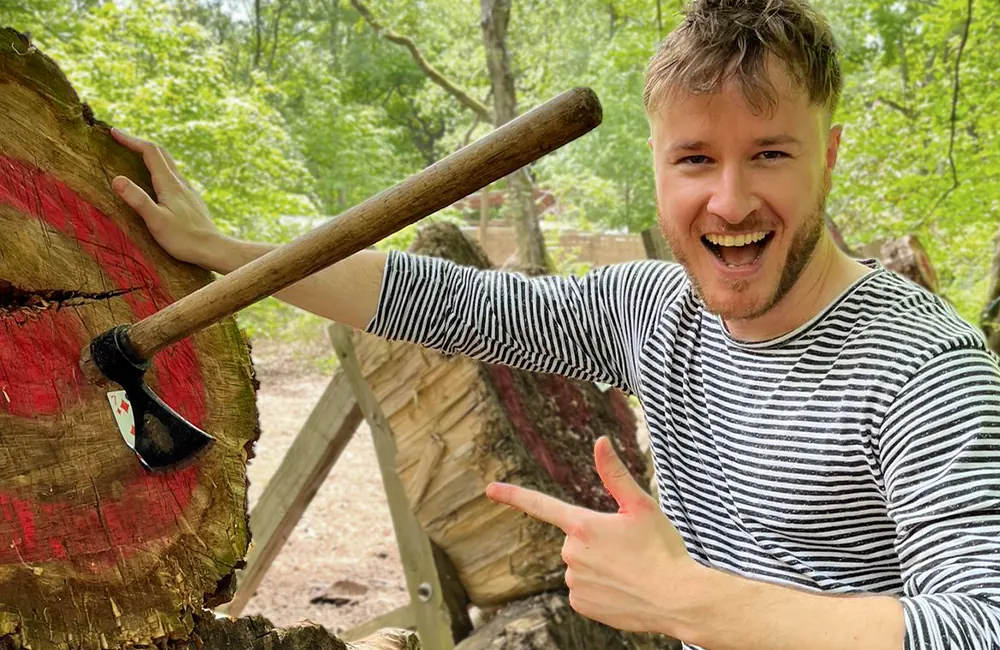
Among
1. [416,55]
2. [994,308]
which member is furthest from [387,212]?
[416,55]

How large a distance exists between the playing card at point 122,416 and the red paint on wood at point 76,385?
14 mm

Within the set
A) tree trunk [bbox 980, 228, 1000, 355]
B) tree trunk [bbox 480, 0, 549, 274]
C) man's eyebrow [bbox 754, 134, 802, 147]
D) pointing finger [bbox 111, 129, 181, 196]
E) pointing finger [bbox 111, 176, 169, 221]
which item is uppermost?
tree trunk [bbox 480, 0, 549, 274]

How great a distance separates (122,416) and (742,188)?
0.97 m

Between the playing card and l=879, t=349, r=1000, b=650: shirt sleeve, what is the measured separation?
104 cm

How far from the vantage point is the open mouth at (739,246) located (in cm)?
130

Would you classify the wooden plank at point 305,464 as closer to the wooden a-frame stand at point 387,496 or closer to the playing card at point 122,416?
the wooden a-frame stand at point 387,496

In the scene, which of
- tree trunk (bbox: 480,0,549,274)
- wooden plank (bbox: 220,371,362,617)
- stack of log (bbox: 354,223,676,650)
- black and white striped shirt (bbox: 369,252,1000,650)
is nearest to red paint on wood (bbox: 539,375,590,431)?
stack of log (bbox: 354,223,676,650)

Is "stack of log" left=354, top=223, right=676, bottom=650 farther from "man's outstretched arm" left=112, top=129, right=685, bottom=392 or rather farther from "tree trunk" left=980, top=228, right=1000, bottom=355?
"tree trunk" left=980, top=228, right=1000, bottom=355

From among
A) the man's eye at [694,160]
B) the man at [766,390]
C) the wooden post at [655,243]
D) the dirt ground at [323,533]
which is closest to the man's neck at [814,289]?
the man at [766,390]

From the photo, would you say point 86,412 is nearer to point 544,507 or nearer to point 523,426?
point 544,507

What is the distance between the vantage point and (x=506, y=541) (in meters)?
2.59

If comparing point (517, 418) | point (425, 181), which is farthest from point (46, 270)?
point (517, 418)

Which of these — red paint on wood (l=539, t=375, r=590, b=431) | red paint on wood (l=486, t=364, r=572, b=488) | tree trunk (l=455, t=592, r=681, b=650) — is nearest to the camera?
tree trunk (l=455, t=592, r=681, b=650)

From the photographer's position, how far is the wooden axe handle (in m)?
1.05
